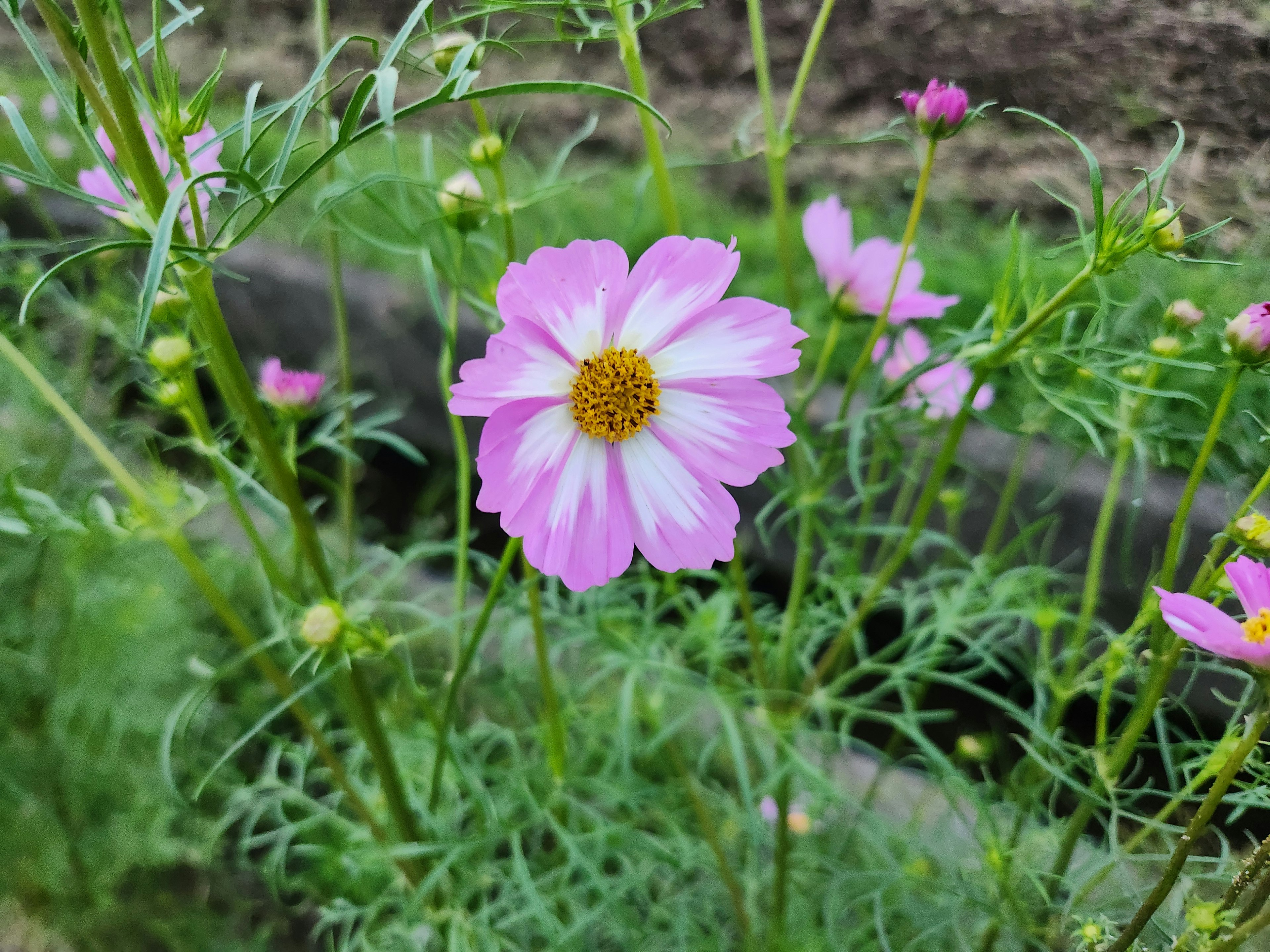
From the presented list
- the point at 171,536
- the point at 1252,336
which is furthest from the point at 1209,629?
the point at 171,536

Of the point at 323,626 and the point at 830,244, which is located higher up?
the point at 830,244

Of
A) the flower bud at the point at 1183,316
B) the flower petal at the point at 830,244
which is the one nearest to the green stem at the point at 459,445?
the flower petal at the point at 830,244

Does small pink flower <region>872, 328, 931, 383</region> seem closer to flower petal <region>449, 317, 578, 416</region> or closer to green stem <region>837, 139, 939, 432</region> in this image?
green stem <region>837, 139, 939, 432</region>

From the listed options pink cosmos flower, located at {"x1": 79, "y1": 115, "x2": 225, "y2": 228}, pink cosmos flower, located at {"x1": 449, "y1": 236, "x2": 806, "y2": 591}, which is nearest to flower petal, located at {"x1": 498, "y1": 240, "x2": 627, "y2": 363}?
pink cosmos flower, located at {"x1": 449, "y1": 236, "x2": 806, "y2": 591}

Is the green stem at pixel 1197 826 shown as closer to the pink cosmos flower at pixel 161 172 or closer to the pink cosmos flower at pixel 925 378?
the pink cosmos flower at pixel 925 378

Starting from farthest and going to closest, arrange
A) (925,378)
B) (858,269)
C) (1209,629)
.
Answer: (925,378) < (858,269) < (1209,629)

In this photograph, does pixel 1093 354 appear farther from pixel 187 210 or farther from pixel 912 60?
pixel 912 60

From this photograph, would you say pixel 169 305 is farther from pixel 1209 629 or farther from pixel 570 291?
pixel 1209 629
